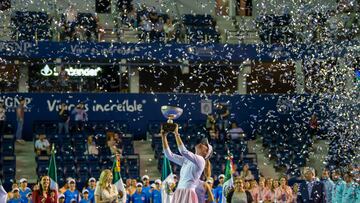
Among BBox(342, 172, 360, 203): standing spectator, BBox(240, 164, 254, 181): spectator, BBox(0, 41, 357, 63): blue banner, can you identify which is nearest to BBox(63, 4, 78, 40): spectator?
BBox(0, 41, 357, 63): blue banner

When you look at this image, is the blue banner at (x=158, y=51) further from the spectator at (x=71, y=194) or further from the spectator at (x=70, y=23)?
the spectator at (x=71, y=194)

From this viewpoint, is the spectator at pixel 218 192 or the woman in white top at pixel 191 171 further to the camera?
the spectator at pixel 218 192

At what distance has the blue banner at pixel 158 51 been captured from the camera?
25156 mm

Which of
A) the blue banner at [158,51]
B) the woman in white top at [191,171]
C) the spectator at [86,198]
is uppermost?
the blue banner at [158,51]

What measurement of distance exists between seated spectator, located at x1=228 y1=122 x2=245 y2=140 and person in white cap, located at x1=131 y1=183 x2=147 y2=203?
5.35 metres

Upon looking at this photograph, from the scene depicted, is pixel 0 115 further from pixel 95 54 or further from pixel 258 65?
pixel 258 65

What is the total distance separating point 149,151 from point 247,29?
5.34 metres

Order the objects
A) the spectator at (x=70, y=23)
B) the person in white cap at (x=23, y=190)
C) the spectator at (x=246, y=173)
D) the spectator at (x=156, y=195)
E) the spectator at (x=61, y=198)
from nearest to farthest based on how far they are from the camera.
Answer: the spectator at (x=61, y=198)
the person in white cap at (x=23, y=190)
the spectator at (x=156, y=195)
the spectator at (x=246, y=173)
the spectator at (x=70, y=23)

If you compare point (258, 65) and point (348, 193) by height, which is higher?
point (258, 65)

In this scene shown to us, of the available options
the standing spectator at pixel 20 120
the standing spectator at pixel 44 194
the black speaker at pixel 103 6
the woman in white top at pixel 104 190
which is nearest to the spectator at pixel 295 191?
the standing spectator at pixel 44 194

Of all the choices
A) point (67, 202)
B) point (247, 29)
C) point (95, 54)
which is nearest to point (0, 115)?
point (95, 54)

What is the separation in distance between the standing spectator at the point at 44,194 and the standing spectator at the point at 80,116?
9.44 m

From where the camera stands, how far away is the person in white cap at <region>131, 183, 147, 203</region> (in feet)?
67.9

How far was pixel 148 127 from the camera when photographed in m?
26.3
